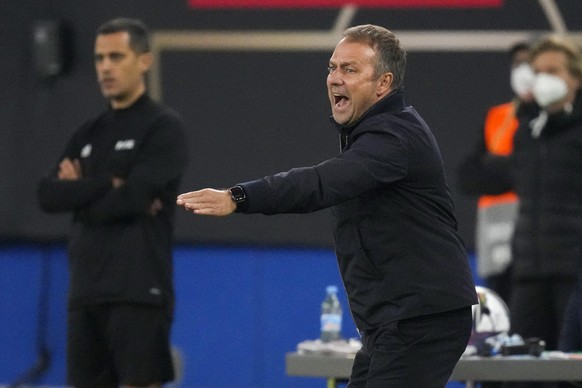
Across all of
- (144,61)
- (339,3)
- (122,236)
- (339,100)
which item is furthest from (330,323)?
(339,3)

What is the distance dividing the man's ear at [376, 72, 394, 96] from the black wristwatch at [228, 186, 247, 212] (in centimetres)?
65

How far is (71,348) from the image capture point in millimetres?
5816

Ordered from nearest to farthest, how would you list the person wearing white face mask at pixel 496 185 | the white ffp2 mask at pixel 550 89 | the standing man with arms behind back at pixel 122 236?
the standing man with arms behind back at pixel 122 236
the white ffp2 mask at pixel 550 89
the person wearing white face mask at pixel 496 185

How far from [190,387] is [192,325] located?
385 mm

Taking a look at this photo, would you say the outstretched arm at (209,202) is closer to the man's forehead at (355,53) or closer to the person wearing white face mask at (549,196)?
the man's forehead at (355,53)

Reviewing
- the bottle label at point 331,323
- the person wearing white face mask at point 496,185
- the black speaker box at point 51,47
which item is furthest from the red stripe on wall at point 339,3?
the bottle label at point 331,323

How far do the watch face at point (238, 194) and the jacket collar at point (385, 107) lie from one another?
0.52m

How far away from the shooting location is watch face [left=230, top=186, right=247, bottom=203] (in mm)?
3750

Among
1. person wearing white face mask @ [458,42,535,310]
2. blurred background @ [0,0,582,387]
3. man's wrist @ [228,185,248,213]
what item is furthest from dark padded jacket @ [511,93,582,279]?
man's wrist @ [228,185,248,213]

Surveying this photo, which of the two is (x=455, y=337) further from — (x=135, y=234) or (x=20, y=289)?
(x=20, y=289)

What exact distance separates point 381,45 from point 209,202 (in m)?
0.84

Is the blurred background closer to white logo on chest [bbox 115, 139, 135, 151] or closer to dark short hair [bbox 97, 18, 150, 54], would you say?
dark short hair [bbox 97, 18, 150, 54]

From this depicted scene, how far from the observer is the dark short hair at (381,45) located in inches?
165

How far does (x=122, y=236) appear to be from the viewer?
5805mm
